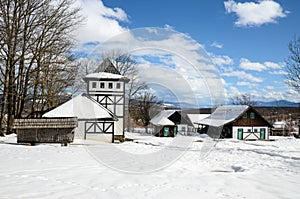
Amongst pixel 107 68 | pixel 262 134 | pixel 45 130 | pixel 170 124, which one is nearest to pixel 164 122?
pixel 170 124

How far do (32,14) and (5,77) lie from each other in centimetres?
508

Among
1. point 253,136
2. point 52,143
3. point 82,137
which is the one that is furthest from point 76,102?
point 253,136

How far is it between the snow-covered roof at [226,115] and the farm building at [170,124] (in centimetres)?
382

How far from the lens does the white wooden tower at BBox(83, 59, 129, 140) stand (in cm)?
2242

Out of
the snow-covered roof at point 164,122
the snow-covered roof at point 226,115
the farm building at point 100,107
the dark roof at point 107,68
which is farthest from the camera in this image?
the snow-covered roof at point 164,122

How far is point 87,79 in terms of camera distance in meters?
22.4

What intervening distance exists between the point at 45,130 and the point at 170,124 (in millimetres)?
20931

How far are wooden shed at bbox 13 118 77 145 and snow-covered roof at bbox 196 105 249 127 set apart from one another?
875 inches

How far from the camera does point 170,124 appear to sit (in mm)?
33469

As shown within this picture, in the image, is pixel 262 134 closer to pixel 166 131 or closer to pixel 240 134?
pixel 240 134

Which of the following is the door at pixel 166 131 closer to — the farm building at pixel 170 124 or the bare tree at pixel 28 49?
the farm building at pixel 170 124

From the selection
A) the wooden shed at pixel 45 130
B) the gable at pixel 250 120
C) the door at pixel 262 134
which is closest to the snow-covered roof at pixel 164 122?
the gable at pixel 250 120

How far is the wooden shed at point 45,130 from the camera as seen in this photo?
46.9 ft

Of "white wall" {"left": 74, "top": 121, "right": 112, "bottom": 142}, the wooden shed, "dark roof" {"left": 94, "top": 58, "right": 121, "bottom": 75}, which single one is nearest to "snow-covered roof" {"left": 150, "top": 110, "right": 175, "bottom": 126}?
"dark roof" {"left": 94, "top": 58, "right": 121, "bottom": 75}
